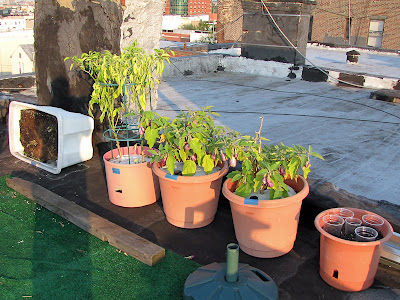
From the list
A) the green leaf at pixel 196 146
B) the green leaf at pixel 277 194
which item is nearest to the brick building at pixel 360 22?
the green leaf at pixel 196 146

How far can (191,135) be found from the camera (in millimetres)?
→ 3408

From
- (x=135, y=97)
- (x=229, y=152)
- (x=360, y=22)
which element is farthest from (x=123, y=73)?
(x=360, y=22)

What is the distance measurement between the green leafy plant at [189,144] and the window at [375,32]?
29.0 m

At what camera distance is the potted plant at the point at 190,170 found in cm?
334

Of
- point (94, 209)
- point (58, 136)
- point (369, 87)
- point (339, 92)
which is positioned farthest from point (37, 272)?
point (369, 87)

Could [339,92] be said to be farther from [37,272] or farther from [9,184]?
[37,272]

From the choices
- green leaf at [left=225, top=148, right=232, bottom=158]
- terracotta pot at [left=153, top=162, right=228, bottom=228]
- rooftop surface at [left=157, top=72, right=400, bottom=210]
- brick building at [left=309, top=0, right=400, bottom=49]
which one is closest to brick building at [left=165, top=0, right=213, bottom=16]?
brick building at [left=309, top=0, right=400, bottom=49]

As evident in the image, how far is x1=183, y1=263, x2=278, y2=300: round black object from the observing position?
2.48m

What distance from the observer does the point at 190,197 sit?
343 cm

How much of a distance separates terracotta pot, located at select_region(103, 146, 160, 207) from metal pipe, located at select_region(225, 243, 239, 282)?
1.54 meters

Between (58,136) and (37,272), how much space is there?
6.32 feet

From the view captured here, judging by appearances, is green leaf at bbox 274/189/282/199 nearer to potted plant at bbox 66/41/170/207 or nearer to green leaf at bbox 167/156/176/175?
green leaf at bbox 167/156/176/175

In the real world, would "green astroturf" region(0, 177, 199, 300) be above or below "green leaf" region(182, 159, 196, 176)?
below

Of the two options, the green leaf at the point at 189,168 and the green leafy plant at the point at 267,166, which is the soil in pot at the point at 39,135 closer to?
the green leaf at the point at 189,168
